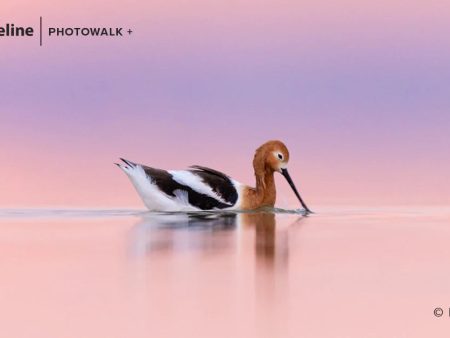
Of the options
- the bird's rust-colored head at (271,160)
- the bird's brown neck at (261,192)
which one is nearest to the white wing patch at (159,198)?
the bird's brown neck at (261,192)

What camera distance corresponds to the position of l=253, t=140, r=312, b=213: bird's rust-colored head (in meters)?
11.2

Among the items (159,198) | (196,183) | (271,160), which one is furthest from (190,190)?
(271,160)

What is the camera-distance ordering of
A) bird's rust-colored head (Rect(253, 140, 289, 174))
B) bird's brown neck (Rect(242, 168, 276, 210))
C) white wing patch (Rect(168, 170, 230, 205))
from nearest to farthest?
1. white wing patch (Rect(168, 170, 230, 205))
2. bird's brown neck (Rect(242, 168, 276, 210))
3. bird's rust-colored head (Rect(253, 140, 289, 174))

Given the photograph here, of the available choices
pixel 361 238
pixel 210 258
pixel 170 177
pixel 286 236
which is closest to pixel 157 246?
pixel 210 258

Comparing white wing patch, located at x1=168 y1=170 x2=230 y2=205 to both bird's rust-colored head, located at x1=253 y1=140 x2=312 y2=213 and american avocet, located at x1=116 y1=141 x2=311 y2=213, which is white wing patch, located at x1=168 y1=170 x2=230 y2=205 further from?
bird's rust-colored head, located at x1=253 y1=140 x2=312 y2=213

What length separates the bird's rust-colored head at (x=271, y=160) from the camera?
11164mm

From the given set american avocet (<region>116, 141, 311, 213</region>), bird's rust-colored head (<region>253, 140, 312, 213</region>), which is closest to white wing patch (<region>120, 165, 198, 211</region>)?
american avocet (<region>116, 141, 311, 213</region>)

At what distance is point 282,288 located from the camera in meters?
6.50

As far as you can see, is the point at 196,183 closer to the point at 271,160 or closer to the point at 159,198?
the point at 159,198

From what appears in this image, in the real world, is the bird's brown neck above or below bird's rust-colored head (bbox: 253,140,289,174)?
below

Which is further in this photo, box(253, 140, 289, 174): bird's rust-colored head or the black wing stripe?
box(253, 140, 289, 174): bird's rust-colored head

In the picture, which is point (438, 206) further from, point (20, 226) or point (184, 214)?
point (20, 226)

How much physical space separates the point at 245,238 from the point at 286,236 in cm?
45

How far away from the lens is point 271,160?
1123 cm
